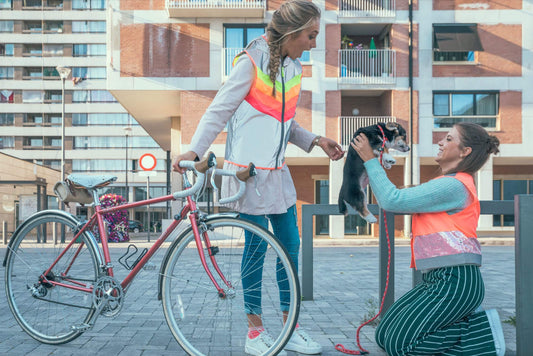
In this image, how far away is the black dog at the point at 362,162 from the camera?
11.0 feet

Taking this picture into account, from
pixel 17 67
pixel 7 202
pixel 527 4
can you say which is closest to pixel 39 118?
pixel 17 67

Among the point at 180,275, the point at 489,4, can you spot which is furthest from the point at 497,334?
the point at 489,4

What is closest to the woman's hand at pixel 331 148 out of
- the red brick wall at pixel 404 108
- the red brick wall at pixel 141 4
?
the red brick wall at pixel 404 108

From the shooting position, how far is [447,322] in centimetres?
302

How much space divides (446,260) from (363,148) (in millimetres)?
778

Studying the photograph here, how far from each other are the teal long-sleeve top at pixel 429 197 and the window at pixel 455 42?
22005 mm

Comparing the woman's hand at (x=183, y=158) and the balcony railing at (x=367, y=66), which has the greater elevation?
the balcony railing at (x=367, y=66)

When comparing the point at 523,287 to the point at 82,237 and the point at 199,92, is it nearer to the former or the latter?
the point at 82,237

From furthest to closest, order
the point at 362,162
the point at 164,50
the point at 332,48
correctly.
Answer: the point at 332,48 → the point at 164,50 → the point at 362,162

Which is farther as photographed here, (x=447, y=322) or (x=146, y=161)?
(x=146, y=161)

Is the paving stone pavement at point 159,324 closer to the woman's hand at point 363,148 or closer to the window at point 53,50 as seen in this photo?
the woman's hand at point 363,148

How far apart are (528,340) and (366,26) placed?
23.4m

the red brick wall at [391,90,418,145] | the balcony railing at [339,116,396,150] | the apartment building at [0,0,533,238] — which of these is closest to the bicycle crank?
the apartment building at [0,0,533,238]

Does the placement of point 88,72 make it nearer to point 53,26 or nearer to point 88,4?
point 53,26
